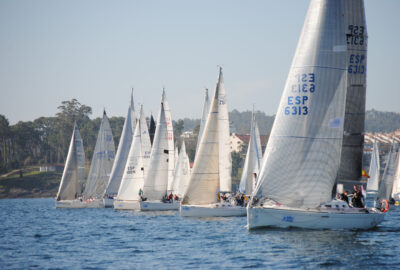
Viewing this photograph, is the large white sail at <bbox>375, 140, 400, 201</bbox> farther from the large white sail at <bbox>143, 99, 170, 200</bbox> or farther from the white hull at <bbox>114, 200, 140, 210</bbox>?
the white hull at <bbox>114, 200, 140, 210</bbox>

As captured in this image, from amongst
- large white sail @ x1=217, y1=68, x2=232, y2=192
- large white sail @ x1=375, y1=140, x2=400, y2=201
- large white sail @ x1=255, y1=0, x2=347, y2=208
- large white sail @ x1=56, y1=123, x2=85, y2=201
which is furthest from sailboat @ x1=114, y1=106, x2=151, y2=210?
large white sail @ x1=255, y1=0, x2=347, y2=208

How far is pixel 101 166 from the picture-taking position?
6162cm

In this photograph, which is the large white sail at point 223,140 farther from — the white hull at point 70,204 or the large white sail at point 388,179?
the white hull at point 70,204

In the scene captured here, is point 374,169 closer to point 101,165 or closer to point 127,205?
point 101,165

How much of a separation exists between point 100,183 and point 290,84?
36697mm

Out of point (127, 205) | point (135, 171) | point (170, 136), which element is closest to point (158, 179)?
point (135, 171)

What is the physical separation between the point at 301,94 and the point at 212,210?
12885 mm

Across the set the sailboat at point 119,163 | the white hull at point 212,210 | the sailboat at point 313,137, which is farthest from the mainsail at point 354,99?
the sailboat at point 119,163

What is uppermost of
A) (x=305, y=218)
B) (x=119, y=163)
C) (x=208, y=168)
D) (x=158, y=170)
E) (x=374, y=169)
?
(x=374, y=169)

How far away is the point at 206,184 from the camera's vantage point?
3850 cm

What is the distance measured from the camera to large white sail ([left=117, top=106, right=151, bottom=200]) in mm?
51938

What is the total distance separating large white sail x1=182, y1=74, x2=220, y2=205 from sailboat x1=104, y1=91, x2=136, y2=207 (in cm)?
1910

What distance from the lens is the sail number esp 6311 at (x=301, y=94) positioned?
28328mm

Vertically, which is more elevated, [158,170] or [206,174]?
[158,170]
